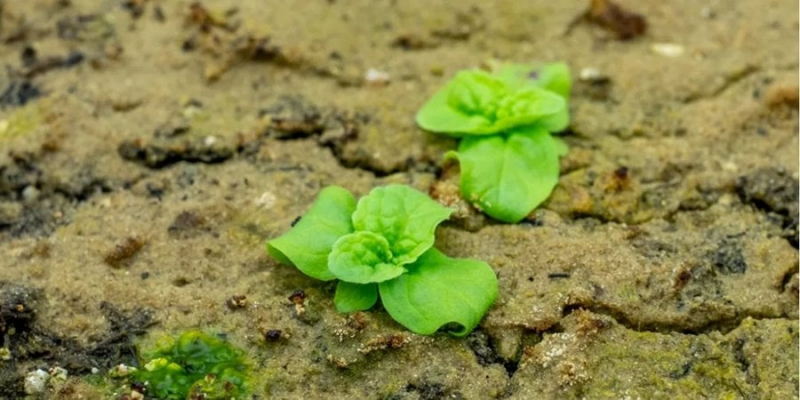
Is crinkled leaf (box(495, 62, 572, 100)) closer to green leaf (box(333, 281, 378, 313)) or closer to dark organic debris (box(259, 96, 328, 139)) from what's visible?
dark organic debris (box(259, 96, 328, 139))

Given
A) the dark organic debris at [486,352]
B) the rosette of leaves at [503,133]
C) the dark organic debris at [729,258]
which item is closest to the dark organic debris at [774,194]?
the dark organic debris at [729,258]

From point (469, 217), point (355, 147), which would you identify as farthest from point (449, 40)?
point (469, 217)

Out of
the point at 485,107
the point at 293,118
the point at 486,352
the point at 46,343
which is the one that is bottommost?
the point at 486,352

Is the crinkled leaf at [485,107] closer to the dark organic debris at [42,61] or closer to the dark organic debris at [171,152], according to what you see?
the dark organic debris at [171,152]

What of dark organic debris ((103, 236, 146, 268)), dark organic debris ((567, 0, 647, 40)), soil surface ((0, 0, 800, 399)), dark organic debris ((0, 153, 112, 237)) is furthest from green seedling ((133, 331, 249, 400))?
dark organic debris ((567, 0, 647, 40))

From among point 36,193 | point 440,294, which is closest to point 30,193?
point 36,193

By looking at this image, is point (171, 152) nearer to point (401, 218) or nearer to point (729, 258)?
point (401, 218)

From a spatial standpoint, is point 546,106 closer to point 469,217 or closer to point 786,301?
point 469,217
